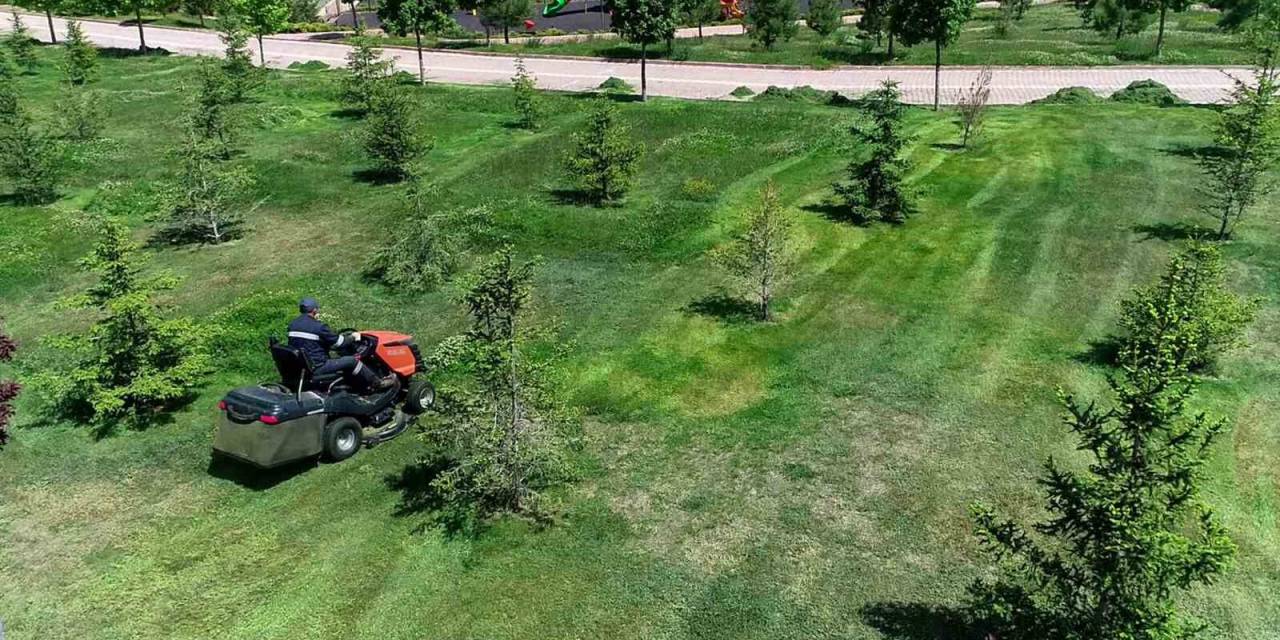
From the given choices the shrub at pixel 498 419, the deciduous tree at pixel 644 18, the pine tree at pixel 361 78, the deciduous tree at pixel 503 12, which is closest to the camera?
the shrub at pixel 498 419

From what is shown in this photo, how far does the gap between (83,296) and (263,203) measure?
10.1 metres

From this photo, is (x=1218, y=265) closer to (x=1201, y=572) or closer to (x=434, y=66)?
(x=1201, y=572)

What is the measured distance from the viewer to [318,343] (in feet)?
35.8

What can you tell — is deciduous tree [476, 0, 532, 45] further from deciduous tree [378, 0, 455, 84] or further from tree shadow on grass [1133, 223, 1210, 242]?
tree shadow on grass [1133, 223, 1210, 242]

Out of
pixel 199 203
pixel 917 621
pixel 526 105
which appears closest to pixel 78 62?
pixel 526 105

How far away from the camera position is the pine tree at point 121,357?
466 inches

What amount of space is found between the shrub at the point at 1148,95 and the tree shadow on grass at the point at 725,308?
2219 cm

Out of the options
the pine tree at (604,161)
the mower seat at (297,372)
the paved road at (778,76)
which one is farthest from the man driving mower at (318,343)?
the paved road at (778,76)

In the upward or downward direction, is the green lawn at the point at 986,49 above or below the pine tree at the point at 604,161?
above

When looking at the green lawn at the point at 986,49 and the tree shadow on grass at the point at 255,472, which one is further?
the green lawn at the point at 986,49

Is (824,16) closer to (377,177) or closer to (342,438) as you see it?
(377,177)

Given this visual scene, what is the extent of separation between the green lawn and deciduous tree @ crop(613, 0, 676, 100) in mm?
10866

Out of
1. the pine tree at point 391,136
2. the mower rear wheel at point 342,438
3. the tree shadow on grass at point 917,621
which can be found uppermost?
the pine tree at point 391,136

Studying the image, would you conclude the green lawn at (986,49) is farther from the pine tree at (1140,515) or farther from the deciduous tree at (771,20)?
the pine tree at (1140,515)
